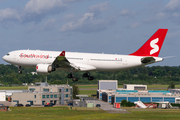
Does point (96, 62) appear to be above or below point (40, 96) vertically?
above

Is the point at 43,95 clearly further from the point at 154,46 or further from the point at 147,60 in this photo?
the point at 147,60

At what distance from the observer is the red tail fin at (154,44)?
65500 mm

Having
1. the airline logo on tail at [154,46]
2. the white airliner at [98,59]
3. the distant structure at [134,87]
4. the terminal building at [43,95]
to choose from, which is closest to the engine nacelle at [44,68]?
the white airliner at [98,59]

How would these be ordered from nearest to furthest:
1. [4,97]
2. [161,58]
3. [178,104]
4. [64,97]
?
[161,58], [178,104], [64,97], [4,97]

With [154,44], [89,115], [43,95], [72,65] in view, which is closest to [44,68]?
[72,65]

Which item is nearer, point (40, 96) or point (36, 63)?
point (36, 63)

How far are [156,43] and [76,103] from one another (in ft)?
275

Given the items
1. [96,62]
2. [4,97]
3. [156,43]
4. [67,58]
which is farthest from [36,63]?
[4,97]

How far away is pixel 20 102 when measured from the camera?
14762 cm

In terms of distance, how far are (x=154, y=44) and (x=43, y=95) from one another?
93795 mm

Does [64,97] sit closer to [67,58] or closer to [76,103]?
[76,103]

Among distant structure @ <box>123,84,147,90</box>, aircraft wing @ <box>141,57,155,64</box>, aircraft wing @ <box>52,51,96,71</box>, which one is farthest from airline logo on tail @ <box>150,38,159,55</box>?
distant structure @ <box>123,84,147,90</box>

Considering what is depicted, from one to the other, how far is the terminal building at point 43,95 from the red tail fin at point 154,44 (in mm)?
91474

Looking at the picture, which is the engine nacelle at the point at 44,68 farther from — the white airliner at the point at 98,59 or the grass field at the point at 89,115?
the grass field at the point at 89,115
